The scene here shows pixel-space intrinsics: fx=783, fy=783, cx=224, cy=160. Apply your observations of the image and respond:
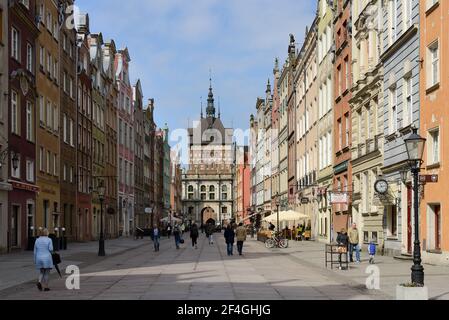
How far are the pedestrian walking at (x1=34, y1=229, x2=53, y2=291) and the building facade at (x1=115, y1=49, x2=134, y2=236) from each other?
57756 mm

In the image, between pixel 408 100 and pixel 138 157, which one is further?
pixel 138 157

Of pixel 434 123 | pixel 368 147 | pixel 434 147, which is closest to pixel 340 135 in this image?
pixel 368 147

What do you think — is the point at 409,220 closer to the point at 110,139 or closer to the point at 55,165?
the point at 55,165

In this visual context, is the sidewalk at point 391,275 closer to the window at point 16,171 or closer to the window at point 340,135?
the window at point 340,135

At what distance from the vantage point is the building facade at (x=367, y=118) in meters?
35.7

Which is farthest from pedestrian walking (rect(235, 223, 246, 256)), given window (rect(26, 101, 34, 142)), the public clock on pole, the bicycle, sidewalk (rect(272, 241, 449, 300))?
window (rect(26, 101, 34, 142))

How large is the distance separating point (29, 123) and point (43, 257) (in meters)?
24.6

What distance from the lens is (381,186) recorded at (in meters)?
32.0

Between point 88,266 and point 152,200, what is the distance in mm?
77109

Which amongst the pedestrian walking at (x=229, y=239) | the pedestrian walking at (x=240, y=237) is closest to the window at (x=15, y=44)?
the pedestrian walking at (x=229, y=239)

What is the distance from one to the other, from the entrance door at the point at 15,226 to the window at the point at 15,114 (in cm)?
393

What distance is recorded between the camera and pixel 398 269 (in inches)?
1000

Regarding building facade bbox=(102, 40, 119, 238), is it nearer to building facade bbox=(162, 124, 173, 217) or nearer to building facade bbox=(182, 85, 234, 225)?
building facade bbox=(162, 124, 173, 217)
